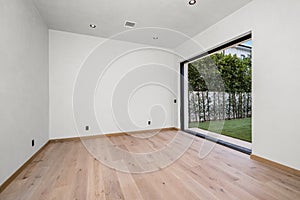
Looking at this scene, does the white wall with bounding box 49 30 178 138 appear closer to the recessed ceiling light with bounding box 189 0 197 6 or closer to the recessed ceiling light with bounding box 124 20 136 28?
the recessed ceiling light with bounding box 124 20 136 28

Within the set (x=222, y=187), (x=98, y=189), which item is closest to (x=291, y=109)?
(x=222, y=187)

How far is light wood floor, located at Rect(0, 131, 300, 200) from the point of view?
4.40ft

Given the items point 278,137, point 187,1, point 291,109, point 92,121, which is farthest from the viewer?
point 92,121

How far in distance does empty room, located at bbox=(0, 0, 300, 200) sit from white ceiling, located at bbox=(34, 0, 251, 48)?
2 cm

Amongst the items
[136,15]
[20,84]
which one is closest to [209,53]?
[136,15]

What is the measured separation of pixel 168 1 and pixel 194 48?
1.48 meters

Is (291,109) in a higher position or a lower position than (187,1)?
lower

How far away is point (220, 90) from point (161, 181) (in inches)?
161

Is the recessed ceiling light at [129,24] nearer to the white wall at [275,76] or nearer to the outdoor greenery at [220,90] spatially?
the white wall at [275,76]

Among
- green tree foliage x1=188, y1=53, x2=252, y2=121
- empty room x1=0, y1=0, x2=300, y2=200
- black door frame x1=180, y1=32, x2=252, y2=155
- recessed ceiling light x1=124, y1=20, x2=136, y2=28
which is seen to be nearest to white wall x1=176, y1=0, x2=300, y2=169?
empty room x1=0, y1=0, x2=300, y2=200

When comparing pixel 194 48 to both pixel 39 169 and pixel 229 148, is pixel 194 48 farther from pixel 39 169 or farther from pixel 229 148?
pixel 39 169

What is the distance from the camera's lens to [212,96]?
4.82 metres

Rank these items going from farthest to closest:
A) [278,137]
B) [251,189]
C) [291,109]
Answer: [278,137], [291,109], [251,189]

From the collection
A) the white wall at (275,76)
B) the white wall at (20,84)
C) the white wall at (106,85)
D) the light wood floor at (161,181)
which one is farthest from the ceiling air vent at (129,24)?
the light wood floor at (161,181)
